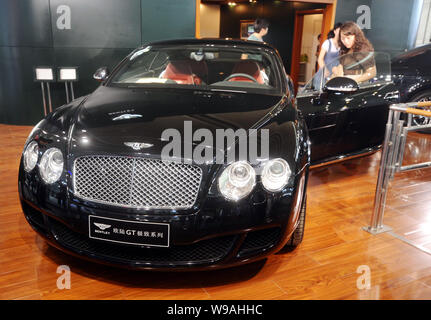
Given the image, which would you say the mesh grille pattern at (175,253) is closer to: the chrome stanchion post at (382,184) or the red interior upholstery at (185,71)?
the chrome stanchion post at (382,184)

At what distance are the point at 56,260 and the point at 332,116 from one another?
2.10 metres

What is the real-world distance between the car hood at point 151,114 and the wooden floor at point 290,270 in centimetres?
68

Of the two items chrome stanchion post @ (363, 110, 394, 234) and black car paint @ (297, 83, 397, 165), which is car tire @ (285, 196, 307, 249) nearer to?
chrome stanchion post @ (363, 110, 394, 234)

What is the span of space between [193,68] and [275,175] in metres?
1.37

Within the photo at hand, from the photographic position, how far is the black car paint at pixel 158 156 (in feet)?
5.31

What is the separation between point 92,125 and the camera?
6.10ft

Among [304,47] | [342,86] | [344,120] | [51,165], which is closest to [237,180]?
[51,165]

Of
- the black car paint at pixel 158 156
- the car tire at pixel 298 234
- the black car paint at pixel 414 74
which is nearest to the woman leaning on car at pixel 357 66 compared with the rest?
the black car paint at pixel 158 156

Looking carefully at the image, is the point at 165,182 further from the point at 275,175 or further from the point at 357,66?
the point at 357,66

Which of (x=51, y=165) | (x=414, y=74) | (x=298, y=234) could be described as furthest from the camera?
(x=414, y=74)

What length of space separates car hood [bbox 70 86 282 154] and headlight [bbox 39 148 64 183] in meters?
0.09

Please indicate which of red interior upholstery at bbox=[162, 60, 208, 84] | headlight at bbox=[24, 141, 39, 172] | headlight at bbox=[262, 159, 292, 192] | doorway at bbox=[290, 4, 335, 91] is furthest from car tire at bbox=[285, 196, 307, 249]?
doorway at bbox=[290, 4, 335, 91]

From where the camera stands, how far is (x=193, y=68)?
279 centimetres
